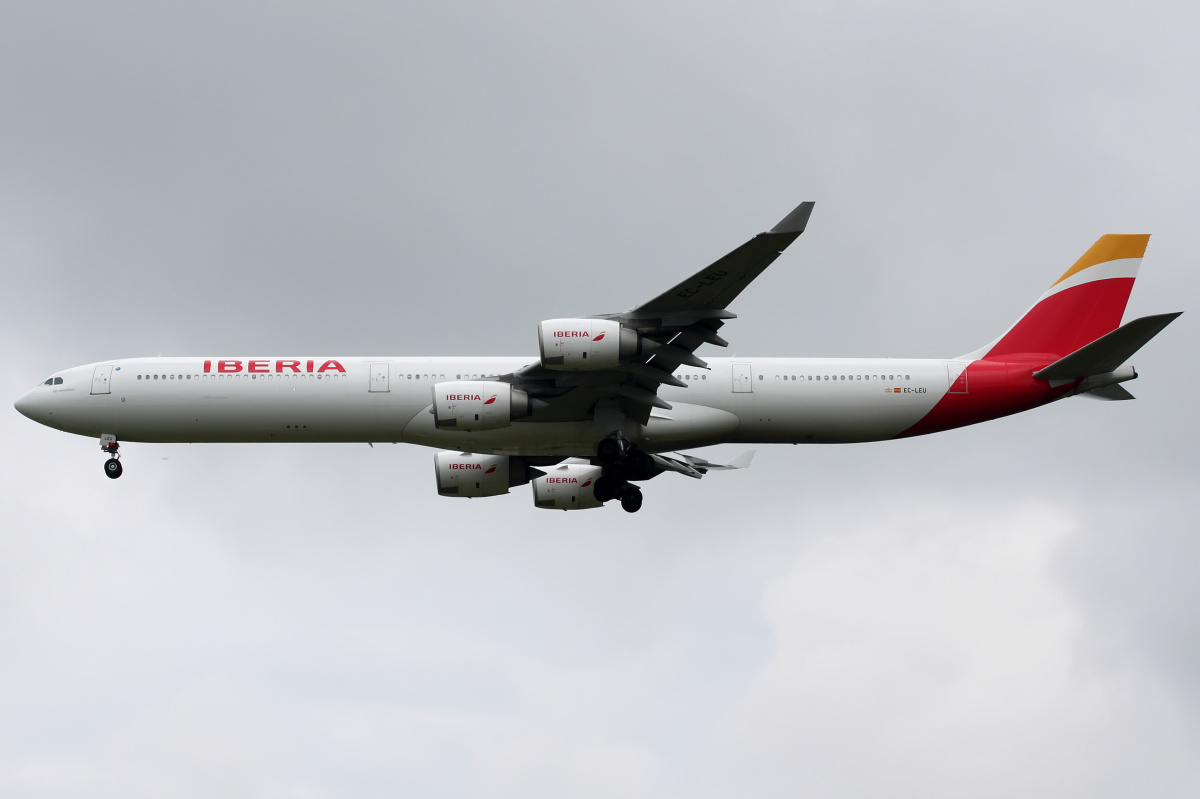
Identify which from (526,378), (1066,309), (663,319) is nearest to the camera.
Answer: (663,319)

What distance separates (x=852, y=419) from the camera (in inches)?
1421

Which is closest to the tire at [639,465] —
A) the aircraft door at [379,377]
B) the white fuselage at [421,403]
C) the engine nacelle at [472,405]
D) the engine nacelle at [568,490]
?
the white fuselage at [421,403]

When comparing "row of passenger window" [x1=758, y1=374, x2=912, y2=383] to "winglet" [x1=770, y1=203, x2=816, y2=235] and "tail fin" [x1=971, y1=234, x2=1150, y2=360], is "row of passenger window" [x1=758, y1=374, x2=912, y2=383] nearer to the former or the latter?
"tail fin" [x1=971, y1=234, x2=1150, y2=360]

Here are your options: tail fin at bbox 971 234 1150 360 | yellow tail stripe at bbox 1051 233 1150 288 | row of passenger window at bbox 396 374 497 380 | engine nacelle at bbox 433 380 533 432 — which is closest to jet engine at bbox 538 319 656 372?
engine nacelle at bbox 433 380 533 432

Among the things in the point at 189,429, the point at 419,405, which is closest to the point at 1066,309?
the point at 419,405

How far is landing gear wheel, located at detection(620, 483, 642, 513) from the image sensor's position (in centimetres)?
3725

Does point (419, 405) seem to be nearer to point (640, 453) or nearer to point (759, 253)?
point (640, 453)

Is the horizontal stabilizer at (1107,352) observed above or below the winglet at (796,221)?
below

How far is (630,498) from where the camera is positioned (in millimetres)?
37250

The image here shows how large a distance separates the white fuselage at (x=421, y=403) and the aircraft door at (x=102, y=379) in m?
0.04

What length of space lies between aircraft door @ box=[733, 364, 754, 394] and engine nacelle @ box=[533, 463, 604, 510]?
6.09 m

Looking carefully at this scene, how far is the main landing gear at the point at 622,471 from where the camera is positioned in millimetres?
34781

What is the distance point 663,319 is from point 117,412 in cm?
1689

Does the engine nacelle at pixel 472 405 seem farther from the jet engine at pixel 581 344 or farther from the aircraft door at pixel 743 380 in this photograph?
the aircraft door at pixel 743 380
